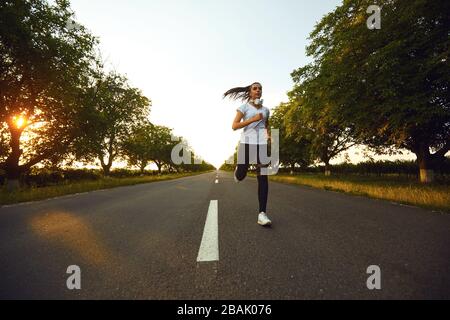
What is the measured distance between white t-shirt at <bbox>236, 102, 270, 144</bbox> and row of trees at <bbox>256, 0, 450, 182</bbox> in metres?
9.64

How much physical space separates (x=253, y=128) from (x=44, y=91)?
17.3 metres

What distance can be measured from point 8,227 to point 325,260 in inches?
217

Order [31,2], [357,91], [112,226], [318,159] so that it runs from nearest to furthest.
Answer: [112,226] → [357,91] → [31,2] → [318,159]

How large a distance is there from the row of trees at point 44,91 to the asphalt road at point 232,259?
14.0 metres

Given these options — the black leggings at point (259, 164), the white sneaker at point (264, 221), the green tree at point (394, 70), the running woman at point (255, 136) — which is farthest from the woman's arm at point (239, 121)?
the green tree at point (394, 70)

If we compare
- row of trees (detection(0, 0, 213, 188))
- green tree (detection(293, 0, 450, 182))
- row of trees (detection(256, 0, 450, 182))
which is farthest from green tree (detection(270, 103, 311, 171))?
row of trees (detection(0, 0, 213, 188))

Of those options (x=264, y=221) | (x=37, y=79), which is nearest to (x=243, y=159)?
(x=264, y=221)

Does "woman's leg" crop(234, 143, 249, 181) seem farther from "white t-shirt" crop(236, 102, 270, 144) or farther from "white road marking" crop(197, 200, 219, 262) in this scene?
"white road marking" crop(197, 200, 219, 262)

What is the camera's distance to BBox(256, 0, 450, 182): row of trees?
10.7m

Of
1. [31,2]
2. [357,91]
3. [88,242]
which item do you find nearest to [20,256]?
[88,242]

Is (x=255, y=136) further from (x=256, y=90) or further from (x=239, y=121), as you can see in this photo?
(x=256, y=90)

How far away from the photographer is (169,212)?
18.3 ft

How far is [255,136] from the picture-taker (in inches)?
168

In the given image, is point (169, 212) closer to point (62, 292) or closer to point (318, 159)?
point (62, 292)
